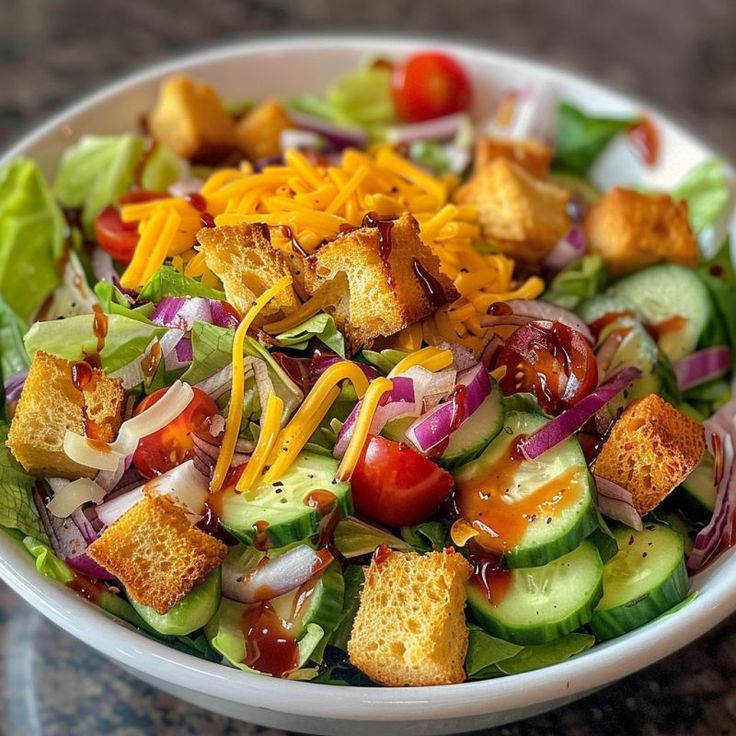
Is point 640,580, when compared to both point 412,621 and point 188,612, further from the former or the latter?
point 188,612

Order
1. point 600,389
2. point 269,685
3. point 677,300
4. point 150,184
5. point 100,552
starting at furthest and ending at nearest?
point 150,184 → point 677,300 → point 600,389 → point 100,552 → point 269,685

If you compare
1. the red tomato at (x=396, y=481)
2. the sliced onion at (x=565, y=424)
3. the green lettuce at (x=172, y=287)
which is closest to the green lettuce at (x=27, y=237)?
the green lettuce at (x=172, y=287)

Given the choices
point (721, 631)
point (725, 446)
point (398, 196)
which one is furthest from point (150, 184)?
point (721, 631)

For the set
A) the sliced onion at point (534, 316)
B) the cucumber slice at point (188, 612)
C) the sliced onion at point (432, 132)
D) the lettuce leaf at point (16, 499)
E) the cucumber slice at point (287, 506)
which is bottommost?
the cucumber slice at point (188, 612)

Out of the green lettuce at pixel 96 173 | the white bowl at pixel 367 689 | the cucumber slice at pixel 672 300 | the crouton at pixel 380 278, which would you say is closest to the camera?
the white bowl at pixel 367 689

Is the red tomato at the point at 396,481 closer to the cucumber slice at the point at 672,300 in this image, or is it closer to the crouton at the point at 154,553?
the crouton at the point at 154,553

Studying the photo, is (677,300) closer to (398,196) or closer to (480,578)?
(398,196)

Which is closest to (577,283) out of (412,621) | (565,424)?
(565,424)
